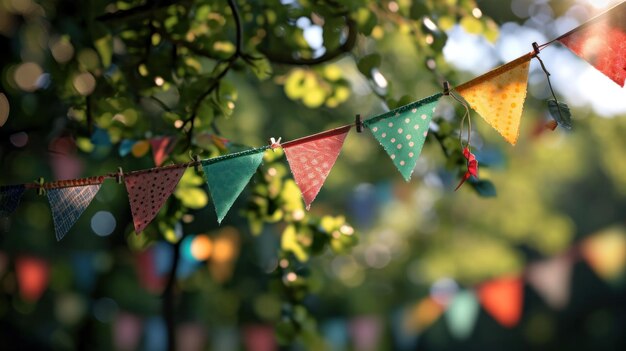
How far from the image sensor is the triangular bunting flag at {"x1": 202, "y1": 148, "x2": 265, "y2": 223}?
230cm

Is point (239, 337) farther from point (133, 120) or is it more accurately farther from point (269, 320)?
point (133, 120)

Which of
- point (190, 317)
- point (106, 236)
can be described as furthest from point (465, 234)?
point (106, 236)

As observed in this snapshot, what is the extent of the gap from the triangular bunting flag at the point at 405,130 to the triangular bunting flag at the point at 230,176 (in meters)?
0.34

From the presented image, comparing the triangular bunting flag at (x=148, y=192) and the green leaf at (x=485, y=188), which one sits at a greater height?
the triangular bunting flag at (x=148, y=192)

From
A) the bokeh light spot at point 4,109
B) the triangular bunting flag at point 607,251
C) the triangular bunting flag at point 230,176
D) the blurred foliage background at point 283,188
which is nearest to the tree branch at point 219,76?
the blurred foliage background at point 283,188

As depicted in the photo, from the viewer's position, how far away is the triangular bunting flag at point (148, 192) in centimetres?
239

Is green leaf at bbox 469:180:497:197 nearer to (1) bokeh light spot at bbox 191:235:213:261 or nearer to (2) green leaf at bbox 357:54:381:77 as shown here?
(2) green leaf at bbox 357:54:381:77

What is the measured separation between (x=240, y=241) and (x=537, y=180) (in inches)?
126

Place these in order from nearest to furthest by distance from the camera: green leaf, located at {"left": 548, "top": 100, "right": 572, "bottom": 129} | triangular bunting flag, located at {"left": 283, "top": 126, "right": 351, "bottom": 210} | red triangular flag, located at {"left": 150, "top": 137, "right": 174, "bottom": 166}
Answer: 1. green leaf, located at {"left": 548, "top": 100, "right": 572, "bottom": 129}
2. triangular bunting flag, located at {"left": 283, "top": 126, "right": 351, "bottom": 210}
3. red triangular flag, located at {"left": 150, "top": 137, "right": 174, "bottom": 166}

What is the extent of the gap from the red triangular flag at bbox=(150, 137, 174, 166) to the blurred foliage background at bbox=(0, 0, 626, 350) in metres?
0.04

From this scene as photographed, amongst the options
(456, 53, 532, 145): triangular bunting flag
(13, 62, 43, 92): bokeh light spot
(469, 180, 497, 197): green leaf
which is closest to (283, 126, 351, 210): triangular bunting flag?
(456, 53, 532, 145): triangular bunting flag

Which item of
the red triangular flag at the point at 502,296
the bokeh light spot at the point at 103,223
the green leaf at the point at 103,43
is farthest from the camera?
the red triangular flag at the point at 502,296

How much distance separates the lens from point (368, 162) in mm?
8102

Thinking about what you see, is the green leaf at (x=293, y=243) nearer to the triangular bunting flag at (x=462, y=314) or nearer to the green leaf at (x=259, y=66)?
the green leaf at (x=259, y=66)
